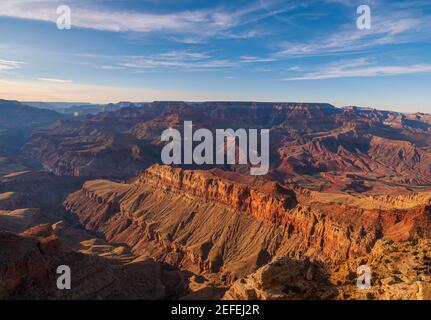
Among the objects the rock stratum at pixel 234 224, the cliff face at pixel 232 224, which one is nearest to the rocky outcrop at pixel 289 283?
the rock stratum at pixel 234 224

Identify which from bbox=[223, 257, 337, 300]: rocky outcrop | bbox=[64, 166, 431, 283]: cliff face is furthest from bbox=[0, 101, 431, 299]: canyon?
bbox=[64, 166, 431, 283]: cliff face

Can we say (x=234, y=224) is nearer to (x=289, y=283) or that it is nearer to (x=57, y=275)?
(x=57, y=275)

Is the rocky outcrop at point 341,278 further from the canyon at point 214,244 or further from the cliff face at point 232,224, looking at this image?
the cliff face at point 232,224

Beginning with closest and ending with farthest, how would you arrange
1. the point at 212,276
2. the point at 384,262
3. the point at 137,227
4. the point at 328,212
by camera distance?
the point at 384,262
the point at 212,276
the point at 328,212
the point at 137,227

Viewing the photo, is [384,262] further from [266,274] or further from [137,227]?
[137,227]

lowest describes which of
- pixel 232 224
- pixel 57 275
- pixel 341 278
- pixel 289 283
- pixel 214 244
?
pixel 214 244

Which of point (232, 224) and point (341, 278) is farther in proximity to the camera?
point (232, 224)

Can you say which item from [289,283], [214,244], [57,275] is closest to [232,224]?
[214,244]

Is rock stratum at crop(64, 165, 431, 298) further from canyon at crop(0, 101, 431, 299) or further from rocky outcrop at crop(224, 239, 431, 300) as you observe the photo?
rocky outcrop at crop(224, 239, 431, 300)
